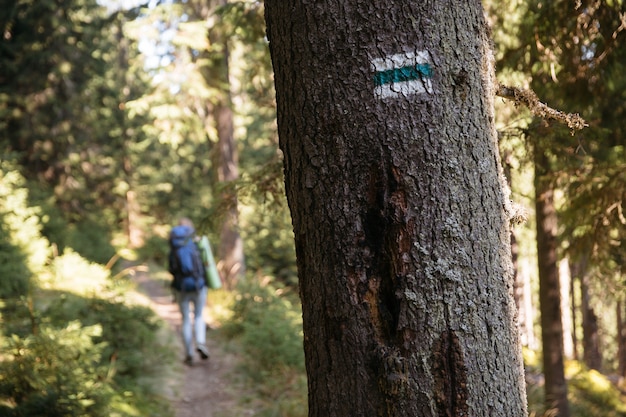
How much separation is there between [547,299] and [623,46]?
4000 mm

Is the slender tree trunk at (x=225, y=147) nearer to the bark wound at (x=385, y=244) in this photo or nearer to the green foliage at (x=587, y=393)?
the green foliage at (x=587, y=393)

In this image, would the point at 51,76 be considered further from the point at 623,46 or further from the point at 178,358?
the point at 623,46

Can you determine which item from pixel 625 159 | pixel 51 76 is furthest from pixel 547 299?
pixel 51 76

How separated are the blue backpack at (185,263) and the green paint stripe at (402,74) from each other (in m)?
6.83

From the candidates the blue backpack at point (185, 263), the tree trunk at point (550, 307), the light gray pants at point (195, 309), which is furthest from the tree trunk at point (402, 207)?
the light gray pants at point (195, 309)

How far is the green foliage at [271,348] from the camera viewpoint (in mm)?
7703

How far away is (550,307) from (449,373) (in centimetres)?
671

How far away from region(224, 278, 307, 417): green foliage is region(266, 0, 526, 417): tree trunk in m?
5.41

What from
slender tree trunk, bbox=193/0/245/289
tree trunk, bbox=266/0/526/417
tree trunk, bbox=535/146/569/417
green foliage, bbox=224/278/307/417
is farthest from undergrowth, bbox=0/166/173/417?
tree trunk, bbox=535/146/569/417

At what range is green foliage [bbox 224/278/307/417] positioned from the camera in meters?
7.70

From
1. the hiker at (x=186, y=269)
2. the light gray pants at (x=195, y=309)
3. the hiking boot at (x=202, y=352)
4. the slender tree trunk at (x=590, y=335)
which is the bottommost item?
the slender tree trunk at (x=590, y=335)

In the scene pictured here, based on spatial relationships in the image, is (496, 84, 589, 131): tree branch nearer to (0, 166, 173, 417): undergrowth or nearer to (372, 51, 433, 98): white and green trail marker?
(372, 51, 433, 98): white and green trail marker

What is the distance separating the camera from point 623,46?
5.20m

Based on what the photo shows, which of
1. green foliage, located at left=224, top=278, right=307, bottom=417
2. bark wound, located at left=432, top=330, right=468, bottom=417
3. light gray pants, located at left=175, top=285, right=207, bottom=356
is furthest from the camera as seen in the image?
light gray pants, located at left=175, top=285, right=207, bottom=356
